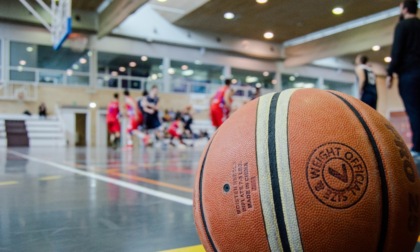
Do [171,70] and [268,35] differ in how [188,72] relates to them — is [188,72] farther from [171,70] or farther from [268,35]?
[268,35]

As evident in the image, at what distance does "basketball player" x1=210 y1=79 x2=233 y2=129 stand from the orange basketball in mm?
10100

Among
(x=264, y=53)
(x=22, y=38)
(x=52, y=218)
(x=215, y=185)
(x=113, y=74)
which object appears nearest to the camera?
(x=215, y=185)

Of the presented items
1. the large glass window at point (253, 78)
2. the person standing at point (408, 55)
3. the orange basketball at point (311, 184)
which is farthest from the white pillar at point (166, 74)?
the orange basketball at point (311, 184)

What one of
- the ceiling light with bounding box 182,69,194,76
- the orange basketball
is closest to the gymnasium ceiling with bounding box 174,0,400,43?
the ceiling light with bounding box 182,69,194,76

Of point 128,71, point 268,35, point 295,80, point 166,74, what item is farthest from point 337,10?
point 295,80

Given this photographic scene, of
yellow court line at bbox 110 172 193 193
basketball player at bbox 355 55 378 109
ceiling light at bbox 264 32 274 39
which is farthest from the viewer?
ceiling light at bbox 264 32 274 39

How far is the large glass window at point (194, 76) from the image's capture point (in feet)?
72.9

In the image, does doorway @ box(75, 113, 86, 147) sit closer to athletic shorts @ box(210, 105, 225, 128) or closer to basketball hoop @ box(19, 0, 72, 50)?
basketball hoop @ box(19, 0, 72, 50)

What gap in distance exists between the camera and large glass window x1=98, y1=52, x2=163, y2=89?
67.4ft

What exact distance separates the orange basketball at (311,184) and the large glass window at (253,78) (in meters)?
23.1

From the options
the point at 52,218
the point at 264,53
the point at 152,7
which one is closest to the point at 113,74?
the point at 152,7

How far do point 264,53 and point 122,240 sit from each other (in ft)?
73.6

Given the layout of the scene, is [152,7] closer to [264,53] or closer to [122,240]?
[264,53]

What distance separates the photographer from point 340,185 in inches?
37.9
